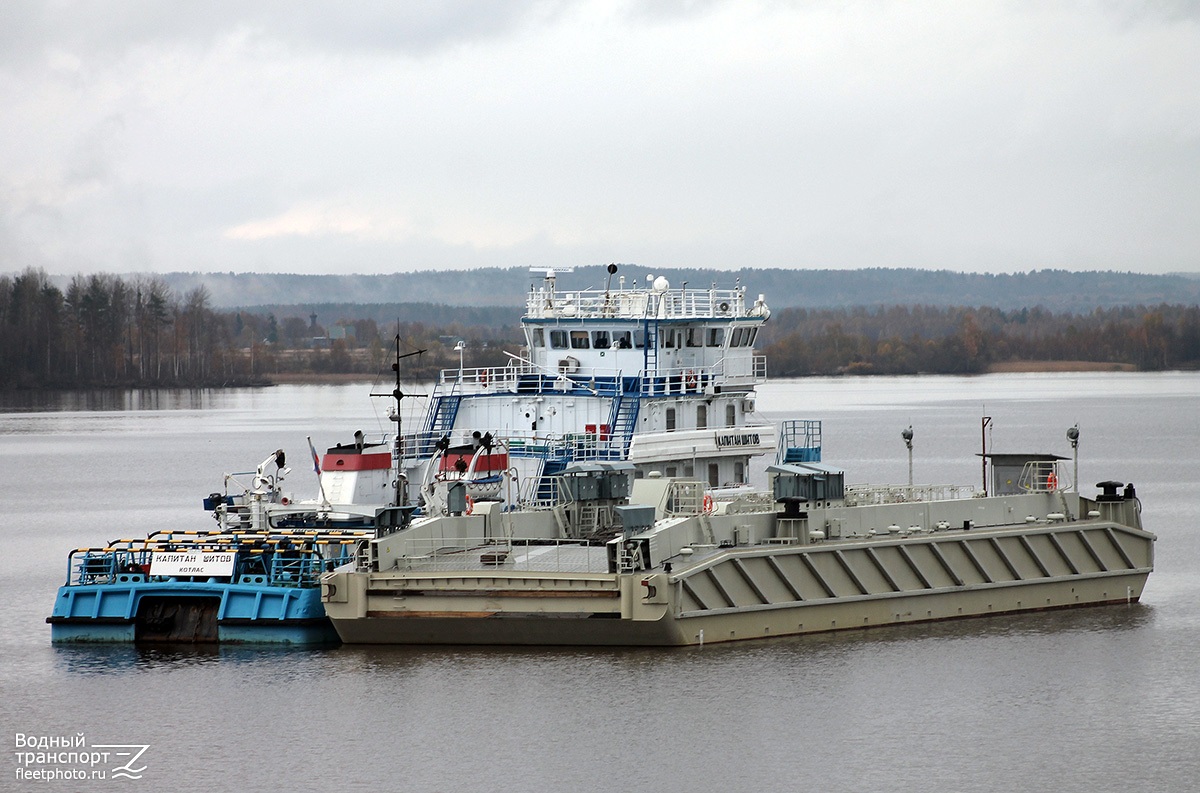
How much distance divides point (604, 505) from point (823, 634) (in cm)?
557

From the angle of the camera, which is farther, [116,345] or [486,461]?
[116,345]

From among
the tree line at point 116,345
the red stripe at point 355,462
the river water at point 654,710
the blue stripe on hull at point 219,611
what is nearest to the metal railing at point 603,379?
the red stripe at point 355,462

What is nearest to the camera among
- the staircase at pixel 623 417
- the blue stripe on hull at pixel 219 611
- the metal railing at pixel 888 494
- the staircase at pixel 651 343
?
the blue stripe on hull at pixel 219 611

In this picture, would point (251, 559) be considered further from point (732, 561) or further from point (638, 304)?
point (638, 304)

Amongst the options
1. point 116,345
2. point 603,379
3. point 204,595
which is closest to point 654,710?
point 204,595

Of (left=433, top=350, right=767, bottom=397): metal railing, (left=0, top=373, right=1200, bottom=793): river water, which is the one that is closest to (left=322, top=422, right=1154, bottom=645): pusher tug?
(left=0, top=373, right=1200, bottom=793): river water

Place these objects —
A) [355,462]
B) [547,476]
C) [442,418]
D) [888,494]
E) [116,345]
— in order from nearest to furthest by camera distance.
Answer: [888,494] → [547,476] → [355,462] → [442,418] → [116,345]

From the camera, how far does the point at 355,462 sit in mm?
38719

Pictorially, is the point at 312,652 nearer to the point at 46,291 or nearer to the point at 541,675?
the point at 541,675

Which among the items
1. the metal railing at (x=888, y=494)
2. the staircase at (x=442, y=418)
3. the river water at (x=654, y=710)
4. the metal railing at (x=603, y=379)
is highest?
the metal railing at (x=603, y=379)

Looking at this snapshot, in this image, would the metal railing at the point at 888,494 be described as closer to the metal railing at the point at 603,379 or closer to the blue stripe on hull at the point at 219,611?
the metal railing at the point at 603,379

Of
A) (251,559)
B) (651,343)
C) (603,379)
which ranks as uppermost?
(651,343)

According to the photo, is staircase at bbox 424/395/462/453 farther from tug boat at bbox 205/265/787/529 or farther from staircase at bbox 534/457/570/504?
staircase at bbox 534/457/570/504

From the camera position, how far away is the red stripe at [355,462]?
38750 mm
